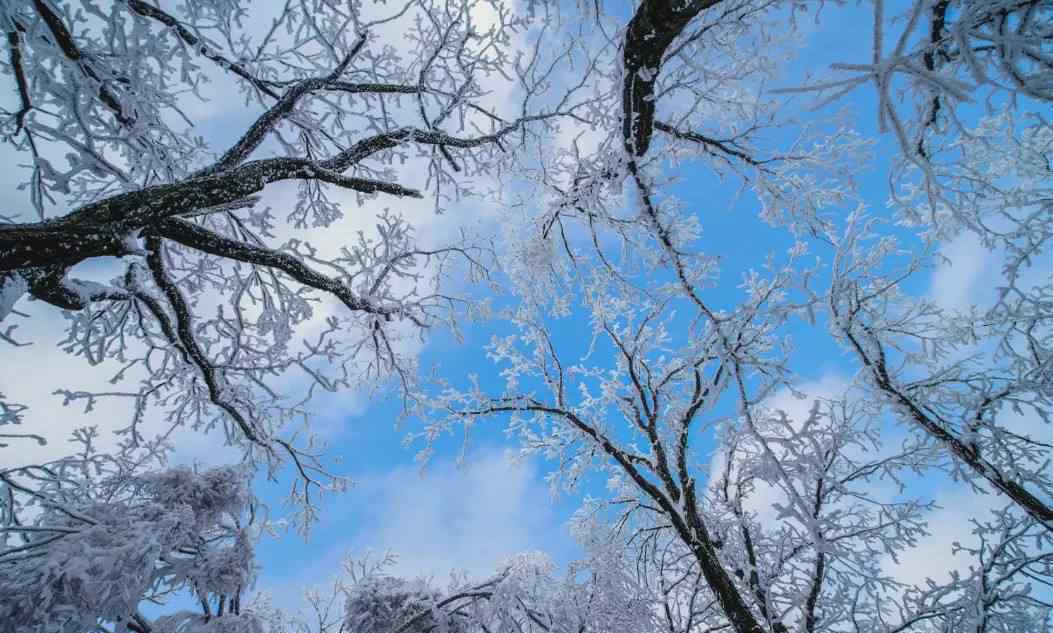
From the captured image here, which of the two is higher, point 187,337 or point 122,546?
point 187,337

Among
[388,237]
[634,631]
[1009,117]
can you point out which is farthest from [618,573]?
[1009,117]

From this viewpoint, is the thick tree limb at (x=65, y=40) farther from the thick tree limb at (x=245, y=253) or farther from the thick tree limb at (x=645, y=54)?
the thick tree limb at (x=645, y=54)

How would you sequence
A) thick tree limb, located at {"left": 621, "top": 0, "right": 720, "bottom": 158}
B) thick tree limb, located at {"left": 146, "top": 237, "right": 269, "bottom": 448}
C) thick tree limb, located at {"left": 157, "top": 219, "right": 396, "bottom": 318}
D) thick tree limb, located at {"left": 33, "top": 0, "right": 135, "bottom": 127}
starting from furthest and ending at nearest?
thick tree limb, located at {"left": 146, "top": 237, "right": 269, "bottom": 448} < thick tree limb, located at {"left": 157, "top": 219, "right": 396, "bottom": 318} < thick tree limb, located at {"left": 33, "top": 0, "right": 135, "bottom": 127} < thick tree limb, located at {"left": 621, "top": 0, "right": 720, "bottom": 158}

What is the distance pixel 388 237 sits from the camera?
4.92 meters

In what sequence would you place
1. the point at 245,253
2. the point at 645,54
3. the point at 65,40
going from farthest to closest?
the point at 245,253 < the point at 65,40 < the point at 645,54

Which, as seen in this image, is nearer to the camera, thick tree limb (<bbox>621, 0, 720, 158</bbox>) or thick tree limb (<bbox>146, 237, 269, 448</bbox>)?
thick tree limb (<bbox>621, 0, 720, 158</bbox>)

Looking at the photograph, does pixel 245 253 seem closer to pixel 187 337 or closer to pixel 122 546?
pixel 187 337

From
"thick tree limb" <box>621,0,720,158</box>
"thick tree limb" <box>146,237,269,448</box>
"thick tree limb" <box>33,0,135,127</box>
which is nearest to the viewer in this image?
"thick tree limb" <box>621,0,720,158</box>

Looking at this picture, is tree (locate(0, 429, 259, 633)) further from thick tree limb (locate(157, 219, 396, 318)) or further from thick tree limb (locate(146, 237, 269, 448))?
thick tree limb (locate(157, 219, 396, 318))

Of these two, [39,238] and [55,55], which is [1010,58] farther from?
[55,55]

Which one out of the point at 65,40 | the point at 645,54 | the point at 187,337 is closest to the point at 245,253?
the point at 187,337

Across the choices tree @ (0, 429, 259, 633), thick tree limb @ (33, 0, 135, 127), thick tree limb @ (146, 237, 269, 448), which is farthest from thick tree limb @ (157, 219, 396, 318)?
tree @ (0, 429, 259, 633)

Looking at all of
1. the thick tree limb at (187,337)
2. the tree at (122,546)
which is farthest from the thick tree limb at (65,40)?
the tree at (122,546)

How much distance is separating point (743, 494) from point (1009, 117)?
621 cm
